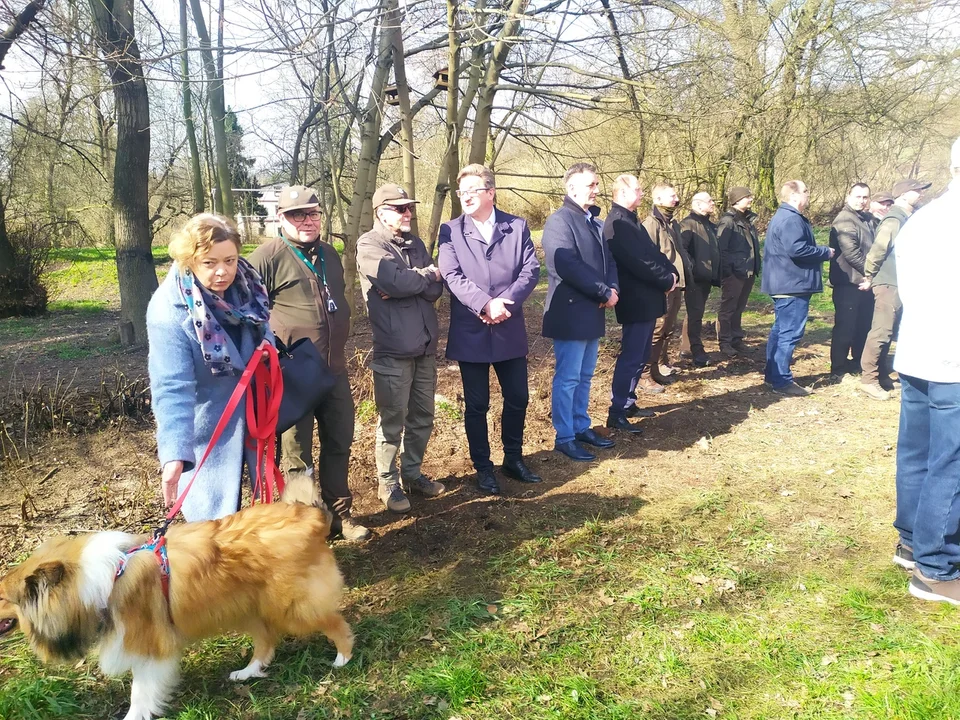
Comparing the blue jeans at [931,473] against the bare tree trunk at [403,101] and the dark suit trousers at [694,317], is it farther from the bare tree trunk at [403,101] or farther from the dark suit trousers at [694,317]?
the dark suit trousers at [694,317]

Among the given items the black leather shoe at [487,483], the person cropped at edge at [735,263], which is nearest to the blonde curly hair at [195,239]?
the black leather shoe at [487,483]

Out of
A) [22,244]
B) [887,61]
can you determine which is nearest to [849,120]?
[887,61]

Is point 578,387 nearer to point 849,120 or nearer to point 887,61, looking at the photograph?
point 849,120

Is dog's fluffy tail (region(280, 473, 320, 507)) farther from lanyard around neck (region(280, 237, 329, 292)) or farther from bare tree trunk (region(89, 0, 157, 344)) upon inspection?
bare tree trunk (region(89, 0, 157, 344))

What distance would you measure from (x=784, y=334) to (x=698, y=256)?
5.54ft

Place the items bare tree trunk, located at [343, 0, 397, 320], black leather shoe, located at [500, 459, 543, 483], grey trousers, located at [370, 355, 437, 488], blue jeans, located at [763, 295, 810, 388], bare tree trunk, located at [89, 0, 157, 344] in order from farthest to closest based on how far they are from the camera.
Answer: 1. bare tree trunk, located at [89, 0, 157, 344]
2. bare tree trunk, located at [343, 0, 397, 320]
3. blue jeans, located at [763, 295, 810, 388]
4. black leather shoe, located at [500, 459, 543, 483]
5. grey trousers, located at [370, 355, 437, 488]

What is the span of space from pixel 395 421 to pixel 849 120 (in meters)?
13.6

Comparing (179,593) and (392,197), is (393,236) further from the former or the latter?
(179,593)

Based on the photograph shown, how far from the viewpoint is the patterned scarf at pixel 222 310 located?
2553mm

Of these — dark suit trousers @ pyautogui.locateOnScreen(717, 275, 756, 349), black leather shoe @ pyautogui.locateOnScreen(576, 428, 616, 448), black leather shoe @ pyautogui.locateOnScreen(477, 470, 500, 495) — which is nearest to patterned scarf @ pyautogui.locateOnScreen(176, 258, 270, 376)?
black leather shoe @ pyautogui.locateOnScreen(477, 470, 500, 495)

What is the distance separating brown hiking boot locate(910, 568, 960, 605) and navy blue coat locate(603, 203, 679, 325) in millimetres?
3046

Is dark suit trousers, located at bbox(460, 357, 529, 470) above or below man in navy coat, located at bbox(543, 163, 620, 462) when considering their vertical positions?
below

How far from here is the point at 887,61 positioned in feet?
45.4

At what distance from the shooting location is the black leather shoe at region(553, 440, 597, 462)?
5.19 metres
